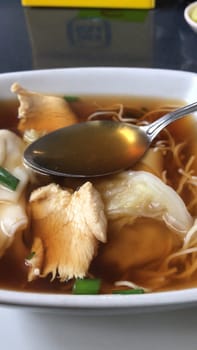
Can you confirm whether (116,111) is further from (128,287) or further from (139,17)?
(139,17)

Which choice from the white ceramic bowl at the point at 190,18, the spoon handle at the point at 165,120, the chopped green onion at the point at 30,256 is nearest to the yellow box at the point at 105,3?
the white ceramic bowl at the point at 190,18

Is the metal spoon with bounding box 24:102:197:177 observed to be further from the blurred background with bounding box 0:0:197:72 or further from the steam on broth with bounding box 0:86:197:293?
the blurred background with bounding box 0:0:197:72

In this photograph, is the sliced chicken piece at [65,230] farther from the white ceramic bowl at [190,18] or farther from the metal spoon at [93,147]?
the white ceramic bowl at [190,18]

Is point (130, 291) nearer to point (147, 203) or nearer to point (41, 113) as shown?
point (147, 203)

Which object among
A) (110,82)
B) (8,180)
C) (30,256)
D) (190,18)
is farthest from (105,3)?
(30,256)

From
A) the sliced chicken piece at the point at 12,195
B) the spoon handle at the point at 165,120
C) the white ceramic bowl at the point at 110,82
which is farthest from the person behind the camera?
the white ceramic bowl at the point at 110,82

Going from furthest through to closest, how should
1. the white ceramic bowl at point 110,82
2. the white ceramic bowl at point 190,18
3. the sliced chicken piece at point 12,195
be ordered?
the white ceramic bowl at point 190,18 → the white ceramic bowl at point 110,82 → the sliced chicken piece at point 12,195

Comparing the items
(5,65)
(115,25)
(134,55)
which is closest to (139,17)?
(115,25)
